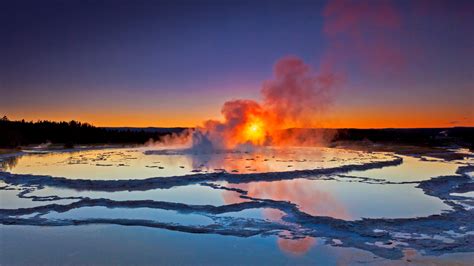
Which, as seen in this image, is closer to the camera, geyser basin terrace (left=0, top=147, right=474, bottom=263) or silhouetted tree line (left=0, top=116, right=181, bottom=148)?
geyser basin terrace (left=0, top=147, right=474, bottom=263)

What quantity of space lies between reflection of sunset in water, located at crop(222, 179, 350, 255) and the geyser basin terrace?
3 cm

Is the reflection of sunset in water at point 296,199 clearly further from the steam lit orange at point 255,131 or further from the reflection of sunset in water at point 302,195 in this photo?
the steam lit orange at point 255,131

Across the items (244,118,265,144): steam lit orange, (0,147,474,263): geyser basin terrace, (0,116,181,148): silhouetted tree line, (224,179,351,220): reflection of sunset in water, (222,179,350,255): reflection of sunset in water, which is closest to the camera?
(222,179,350,255): reflection of sunset in water

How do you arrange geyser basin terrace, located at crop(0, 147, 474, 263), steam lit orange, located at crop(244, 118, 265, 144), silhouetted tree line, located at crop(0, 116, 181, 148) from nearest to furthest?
geyser basin terrace, located at crop(0, 147, 474, 263) < steam lit orange, located at crop(244, 118, 265, 144) < silhouetted tree line, located at crop(0, 116, 181, 148)

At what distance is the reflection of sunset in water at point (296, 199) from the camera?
764 centimetres

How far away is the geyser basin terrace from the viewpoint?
7.76 m

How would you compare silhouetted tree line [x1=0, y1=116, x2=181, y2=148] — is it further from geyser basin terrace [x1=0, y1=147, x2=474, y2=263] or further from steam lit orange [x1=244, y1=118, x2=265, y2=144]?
geyser basin terrace [x1=0, y1=147, x2=474, y2=263]

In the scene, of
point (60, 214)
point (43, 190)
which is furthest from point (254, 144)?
point (60, 214)

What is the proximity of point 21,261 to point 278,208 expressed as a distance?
6231mm

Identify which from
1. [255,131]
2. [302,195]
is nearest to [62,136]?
[255,131]

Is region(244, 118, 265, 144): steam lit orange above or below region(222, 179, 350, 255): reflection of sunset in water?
above

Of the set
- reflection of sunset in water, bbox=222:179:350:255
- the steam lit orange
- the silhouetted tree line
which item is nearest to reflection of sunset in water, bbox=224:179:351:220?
reflection of sunset in water, bbox=222:179:350:255

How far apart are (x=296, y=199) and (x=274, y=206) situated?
1.17m

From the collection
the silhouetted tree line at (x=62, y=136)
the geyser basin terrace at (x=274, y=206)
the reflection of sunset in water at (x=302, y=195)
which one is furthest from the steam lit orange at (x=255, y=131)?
the silhouetted tree line at (x=62, y=136)
